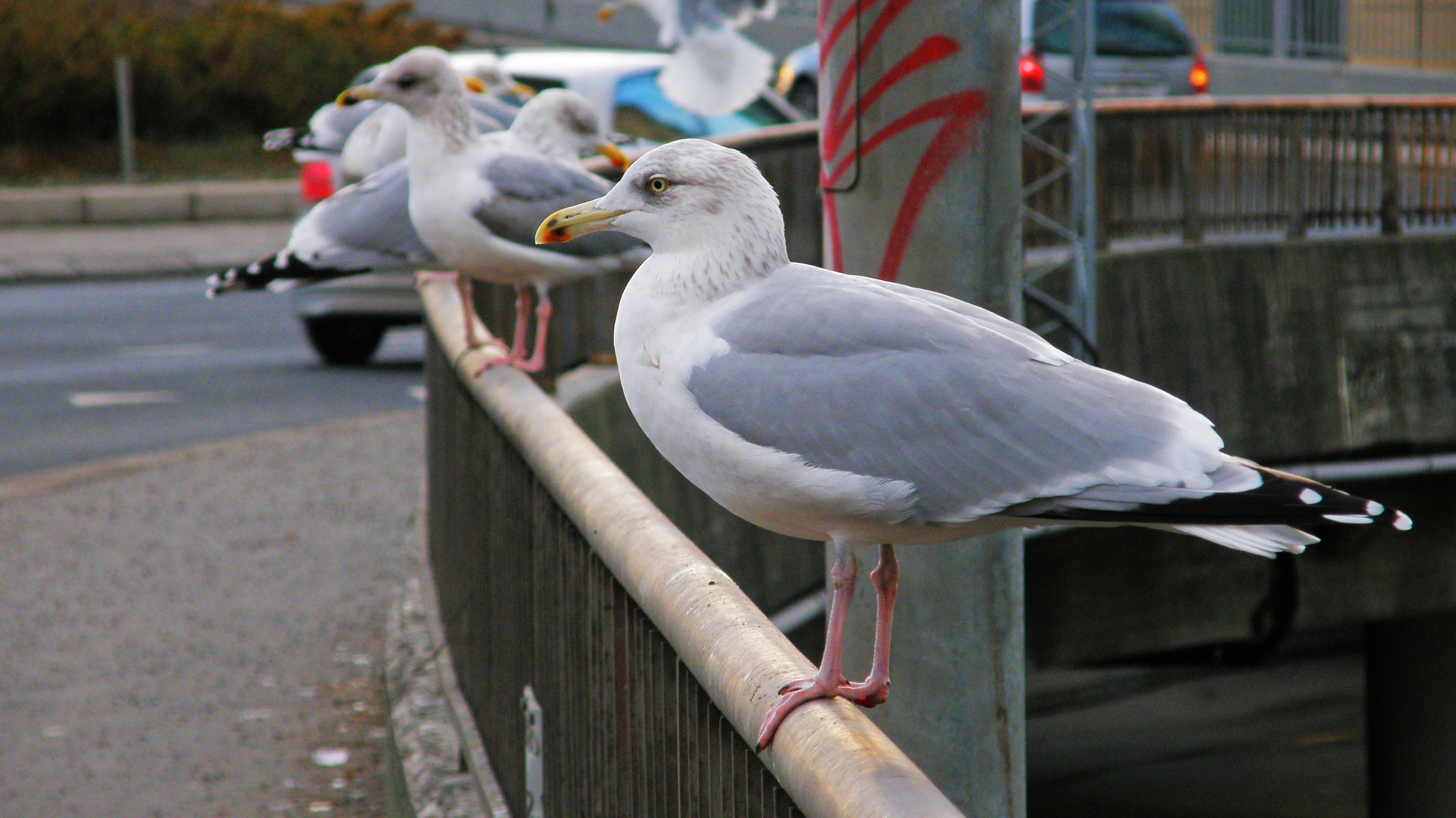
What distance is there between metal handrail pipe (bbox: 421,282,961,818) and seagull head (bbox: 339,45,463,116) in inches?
59.8

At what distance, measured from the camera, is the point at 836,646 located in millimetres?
2445

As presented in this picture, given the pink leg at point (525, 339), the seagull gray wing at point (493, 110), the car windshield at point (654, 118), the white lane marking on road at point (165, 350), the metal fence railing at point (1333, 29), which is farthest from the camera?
the metal fence railing at point (1333, 29)

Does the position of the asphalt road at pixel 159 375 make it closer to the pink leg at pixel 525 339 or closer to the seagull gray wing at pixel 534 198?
the pink leg at pixel 525 339

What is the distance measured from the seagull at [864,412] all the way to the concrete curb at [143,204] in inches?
723

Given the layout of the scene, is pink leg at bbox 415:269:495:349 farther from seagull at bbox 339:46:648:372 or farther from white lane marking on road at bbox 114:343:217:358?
white lane marking on road at bbox 114:343:217:358

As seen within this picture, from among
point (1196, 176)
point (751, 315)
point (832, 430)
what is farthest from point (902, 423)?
point (1196, 176)

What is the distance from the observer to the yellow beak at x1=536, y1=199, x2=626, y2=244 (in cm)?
288

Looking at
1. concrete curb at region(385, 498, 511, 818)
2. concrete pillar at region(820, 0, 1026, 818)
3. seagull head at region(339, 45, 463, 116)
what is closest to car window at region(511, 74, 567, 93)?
concrete curb at region(385, 498, 511, 818)

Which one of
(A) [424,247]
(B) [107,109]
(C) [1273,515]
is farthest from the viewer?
(B) [107,109]

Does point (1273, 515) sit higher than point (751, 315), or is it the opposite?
point (751, 315)

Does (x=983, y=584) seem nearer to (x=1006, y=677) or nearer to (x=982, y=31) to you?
(x=1006, y=677)

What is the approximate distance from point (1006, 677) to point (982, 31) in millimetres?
1351

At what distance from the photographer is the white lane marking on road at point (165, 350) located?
13055 mm

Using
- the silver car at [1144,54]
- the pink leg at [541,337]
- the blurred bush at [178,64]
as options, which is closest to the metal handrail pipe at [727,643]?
the pink leg at [541,337]
